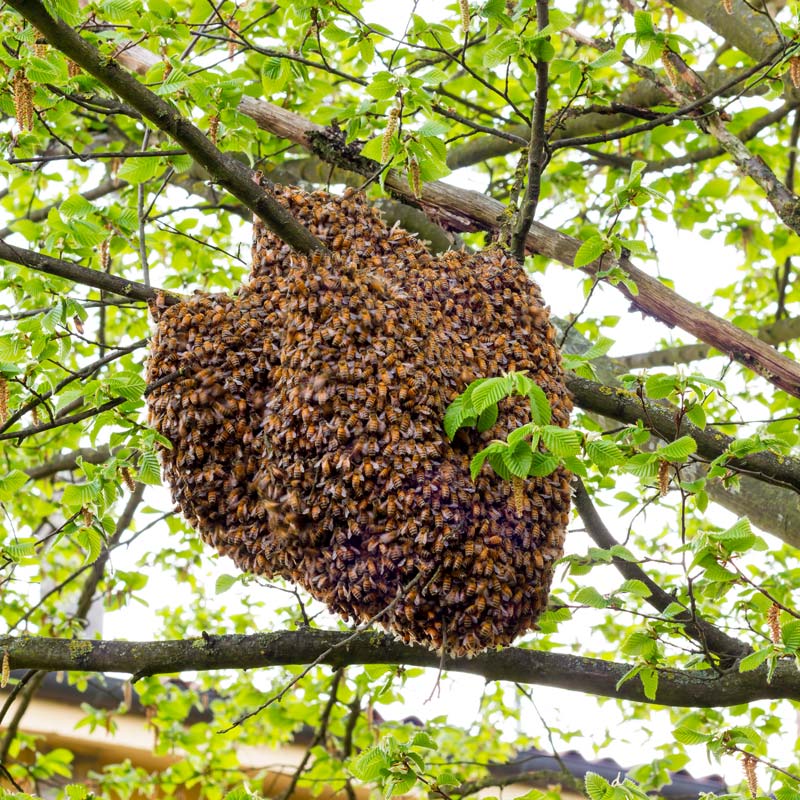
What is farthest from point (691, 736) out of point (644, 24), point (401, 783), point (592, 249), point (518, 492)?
point (644, 24)

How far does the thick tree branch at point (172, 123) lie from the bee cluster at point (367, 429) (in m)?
A: 0.13

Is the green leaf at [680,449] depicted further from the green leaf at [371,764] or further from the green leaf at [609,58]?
the green leaf at [371,764]

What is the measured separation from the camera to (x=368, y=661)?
3.57m

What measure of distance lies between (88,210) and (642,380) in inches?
79.5

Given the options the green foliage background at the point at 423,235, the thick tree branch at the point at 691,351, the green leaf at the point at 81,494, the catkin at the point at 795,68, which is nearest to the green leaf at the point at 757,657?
the green foliage background at the point at 423,235

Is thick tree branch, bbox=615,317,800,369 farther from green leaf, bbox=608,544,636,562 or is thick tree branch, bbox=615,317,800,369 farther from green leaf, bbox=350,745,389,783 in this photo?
green leaf, bbox=350,745,389,783

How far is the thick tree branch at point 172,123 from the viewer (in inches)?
100

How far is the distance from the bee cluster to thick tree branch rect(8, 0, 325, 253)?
13 cm

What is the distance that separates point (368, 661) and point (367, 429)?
1.30 m

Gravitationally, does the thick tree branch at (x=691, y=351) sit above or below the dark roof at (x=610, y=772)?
above

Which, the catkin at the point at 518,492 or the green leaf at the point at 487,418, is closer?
the catkin at the point at 518,492

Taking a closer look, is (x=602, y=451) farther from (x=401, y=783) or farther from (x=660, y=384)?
(x=401, y=783)

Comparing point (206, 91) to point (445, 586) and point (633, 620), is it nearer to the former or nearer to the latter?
point (445, 586)

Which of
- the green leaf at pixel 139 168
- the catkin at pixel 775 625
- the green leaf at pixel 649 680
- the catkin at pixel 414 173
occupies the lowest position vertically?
the green leaf at pixel 649 680
